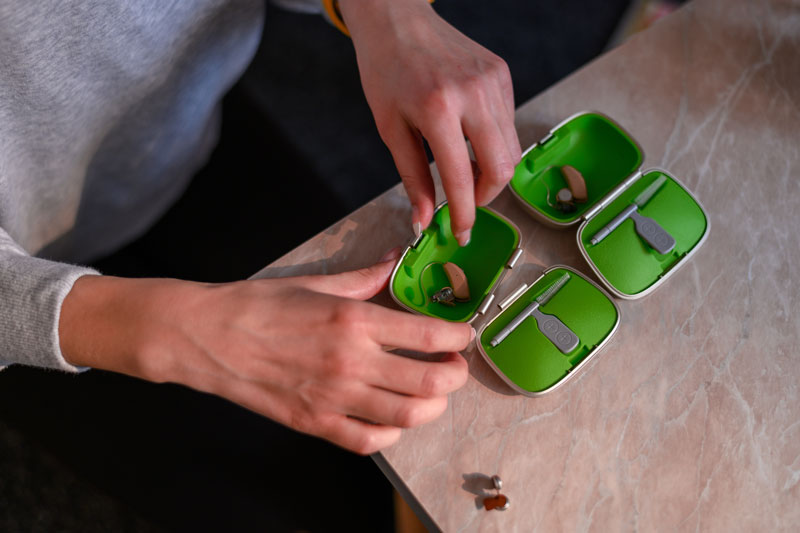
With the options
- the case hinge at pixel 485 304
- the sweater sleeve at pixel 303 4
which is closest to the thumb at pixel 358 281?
the case hinge at pixel 485 304

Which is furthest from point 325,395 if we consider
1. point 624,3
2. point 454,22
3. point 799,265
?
point 624,3

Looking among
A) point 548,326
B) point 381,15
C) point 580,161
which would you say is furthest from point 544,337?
point 381,15

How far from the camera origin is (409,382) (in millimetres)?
493

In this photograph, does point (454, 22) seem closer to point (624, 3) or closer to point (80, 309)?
point (624, 3)

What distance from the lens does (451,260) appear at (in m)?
0.64

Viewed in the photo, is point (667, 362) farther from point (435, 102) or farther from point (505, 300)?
point (435, 102)

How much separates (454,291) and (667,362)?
0.82ft

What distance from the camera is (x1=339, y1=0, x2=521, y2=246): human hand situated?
0.55 m

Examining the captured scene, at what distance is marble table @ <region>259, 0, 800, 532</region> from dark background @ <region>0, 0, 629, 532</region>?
376mm

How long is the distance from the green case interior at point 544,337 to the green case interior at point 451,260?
4 centimetres

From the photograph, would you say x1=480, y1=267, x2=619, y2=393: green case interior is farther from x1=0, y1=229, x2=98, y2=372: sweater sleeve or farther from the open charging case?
x1=0, y1=229, x2=98, y2=372: sweater sleeve

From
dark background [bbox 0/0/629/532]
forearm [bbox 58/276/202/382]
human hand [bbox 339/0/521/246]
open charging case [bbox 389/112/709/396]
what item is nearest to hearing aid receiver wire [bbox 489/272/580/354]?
open charging case [bbox 389/112/709/396]

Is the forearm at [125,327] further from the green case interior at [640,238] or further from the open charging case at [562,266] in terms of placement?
the green case interior at [640,238]

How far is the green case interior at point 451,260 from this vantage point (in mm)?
599
